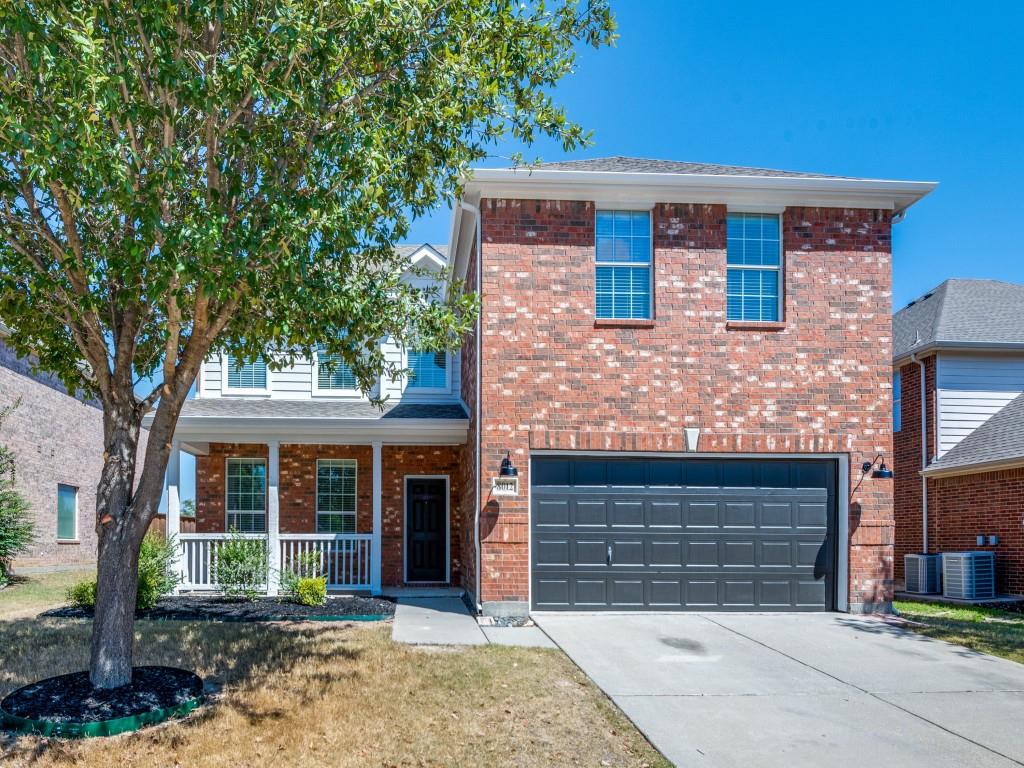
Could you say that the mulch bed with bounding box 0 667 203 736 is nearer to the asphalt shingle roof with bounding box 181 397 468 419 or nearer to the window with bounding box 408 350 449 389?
the asphalt shingle roof with bounding box 181 397 468 419

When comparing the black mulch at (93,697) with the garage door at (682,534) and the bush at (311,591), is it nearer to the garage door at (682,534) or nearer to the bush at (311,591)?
the bush at (311,591)

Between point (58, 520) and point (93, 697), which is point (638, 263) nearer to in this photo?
point (93, 697)

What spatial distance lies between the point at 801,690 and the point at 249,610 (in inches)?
304

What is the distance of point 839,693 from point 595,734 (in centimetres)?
265

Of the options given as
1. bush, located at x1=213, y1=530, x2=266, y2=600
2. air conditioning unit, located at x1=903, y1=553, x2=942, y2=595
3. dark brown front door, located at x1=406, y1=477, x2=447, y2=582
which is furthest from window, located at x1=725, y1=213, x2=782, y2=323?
bush, located at x1=213, y1=530, x2=266, y2=600

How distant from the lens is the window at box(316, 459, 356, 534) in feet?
49.7

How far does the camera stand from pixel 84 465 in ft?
73.3

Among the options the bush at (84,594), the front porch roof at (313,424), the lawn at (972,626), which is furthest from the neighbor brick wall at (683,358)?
the bush at (84,594)

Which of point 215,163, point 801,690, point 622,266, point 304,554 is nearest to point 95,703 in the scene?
point 215,163

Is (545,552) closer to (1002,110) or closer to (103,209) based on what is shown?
(103,209)

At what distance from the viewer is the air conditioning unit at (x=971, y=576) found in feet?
45.4

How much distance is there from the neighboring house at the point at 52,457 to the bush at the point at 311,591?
8652 millimetres

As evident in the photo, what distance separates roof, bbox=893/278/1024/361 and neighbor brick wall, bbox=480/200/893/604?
5.09 meters

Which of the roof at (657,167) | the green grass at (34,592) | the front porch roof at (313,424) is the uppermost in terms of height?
the roof at (657,167)
